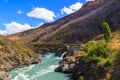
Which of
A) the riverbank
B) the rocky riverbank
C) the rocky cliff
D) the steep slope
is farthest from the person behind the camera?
the steep slope

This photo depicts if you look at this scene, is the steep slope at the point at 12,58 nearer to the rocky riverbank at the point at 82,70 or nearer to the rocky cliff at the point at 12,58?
the rocky cliff at the point at 12,58

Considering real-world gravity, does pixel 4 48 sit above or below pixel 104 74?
above

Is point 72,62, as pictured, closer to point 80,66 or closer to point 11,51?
point 80,66

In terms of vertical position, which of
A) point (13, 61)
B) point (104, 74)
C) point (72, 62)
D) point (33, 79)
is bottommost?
point (104, 74)

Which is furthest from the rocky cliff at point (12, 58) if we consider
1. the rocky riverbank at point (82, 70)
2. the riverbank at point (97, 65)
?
the riverbank at point (97, 65)

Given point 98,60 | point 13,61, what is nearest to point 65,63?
point 98,60

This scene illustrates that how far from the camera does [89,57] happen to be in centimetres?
10300

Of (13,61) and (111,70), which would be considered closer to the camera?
(111,70)

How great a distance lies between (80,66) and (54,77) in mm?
10486

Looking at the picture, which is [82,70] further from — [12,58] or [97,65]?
[12,58]

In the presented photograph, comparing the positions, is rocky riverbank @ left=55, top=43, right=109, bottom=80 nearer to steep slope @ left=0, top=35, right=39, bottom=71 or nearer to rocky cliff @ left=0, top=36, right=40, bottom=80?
rocky cliff @ left=0, top=36, right=40, bottom=80

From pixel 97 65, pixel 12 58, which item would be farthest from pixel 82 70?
pixel 12 58

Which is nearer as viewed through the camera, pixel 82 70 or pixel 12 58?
pixel 82 70

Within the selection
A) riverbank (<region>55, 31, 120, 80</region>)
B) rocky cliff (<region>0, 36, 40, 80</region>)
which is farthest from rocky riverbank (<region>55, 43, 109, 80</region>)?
rocky cliff (<region>0, 36, 40, 80</region>)
